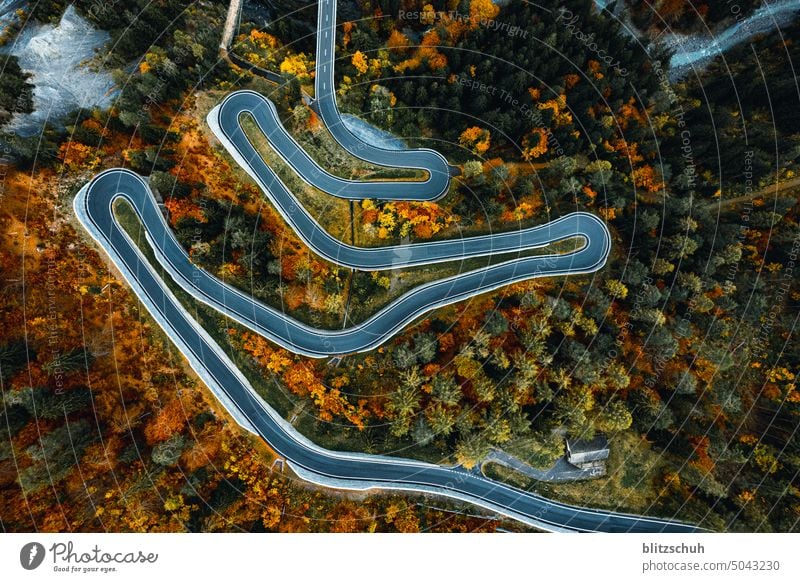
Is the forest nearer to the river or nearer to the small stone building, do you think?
the small stone building

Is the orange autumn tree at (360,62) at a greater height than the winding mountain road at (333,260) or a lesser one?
greater

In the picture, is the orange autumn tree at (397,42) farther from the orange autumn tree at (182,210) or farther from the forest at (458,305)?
the orange autumn tree at (182,210)

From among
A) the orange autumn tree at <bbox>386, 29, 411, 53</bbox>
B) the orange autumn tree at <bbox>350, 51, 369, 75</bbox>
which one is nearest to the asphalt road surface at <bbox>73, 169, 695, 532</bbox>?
the orange autumn tree at <bbox>350, 51, 369, 75</bbox>

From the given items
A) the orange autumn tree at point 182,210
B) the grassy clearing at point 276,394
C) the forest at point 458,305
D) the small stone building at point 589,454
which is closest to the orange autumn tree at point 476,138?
the forest at point 458,305

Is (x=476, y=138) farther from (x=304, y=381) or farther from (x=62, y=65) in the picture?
(x=62, y=65)

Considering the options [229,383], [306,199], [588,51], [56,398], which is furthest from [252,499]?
[588,51]

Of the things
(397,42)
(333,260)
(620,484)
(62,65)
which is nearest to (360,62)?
(397,42)

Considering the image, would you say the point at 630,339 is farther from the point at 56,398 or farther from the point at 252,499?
the point at 56,398
